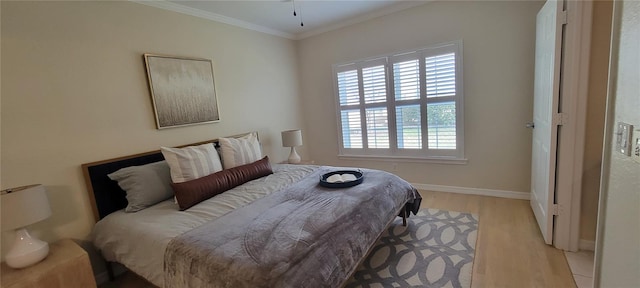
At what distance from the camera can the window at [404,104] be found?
3.28 metres

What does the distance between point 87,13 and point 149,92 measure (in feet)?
2.45

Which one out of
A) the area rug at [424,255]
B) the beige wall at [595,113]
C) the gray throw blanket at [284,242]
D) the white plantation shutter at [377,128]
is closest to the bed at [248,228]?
the gray throw blanket at [284,242]

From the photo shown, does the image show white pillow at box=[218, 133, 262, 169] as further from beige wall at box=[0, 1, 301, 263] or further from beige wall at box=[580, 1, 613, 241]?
beige wall at box=[580, 1, 613, 241]

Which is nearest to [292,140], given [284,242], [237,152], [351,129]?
[351,129]

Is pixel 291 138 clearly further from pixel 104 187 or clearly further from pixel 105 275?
pixel 105 275

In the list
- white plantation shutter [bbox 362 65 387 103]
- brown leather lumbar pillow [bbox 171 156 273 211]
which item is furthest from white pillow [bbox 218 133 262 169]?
white plantation shutter [bbox 362 65 387 103]

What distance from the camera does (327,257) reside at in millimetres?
1473

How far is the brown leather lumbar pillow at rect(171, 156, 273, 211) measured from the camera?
6.95 ft

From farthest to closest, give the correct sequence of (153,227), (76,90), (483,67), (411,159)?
(411,159)
(483,67)
(76,90)
(153,227)

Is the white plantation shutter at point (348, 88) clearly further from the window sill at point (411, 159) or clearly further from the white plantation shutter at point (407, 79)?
the window sill at point (411, 159)

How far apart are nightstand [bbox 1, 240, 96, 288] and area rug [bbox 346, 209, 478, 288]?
1.79 meters

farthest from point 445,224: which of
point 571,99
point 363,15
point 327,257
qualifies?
point 363,15

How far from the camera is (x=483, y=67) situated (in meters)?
3.05

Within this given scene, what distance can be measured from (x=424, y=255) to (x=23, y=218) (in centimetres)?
272
